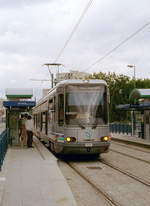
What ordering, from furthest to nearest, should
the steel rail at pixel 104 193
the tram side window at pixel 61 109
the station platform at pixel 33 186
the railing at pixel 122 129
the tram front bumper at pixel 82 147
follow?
1. the railing at pixel 122 129
2. the tram side window at pixel 61 109
3. the tram front bumper at pixel 82 147
4. the steel rail at pixel 104 193
5. the station platform at pixel 33 186

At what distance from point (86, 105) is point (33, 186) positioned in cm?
536

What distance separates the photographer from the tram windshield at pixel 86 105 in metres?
12.4

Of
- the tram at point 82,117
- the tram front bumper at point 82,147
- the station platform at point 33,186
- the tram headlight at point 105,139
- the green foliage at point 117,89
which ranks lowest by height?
the station platform at point 33,186

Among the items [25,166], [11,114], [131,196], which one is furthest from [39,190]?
[11,114]

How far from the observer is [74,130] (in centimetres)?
1227

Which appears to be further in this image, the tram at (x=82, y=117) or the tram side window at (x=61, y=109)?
the tram side window at (x=61, y=109)

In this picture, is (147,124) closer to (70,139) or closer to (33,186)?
(70,139)

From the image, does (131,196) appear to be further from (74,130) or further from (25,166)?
(74,130)

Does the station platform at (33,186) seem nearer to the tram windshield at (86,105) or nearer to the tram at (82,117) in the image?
the tram at (82,117)

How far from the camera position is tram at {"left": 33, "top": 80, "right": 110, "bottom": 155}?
40.3 feet

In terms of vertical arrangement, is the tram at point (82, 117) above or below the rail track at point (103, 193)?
above

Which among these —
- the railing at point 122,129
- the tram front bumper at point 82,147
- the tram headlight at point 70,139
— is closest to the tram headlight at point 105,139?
the tram front bumper at point 82,147

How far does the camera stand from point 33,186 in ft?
24.9

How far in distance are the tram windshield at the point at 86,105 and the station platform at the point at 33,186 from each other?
6.51 ft
